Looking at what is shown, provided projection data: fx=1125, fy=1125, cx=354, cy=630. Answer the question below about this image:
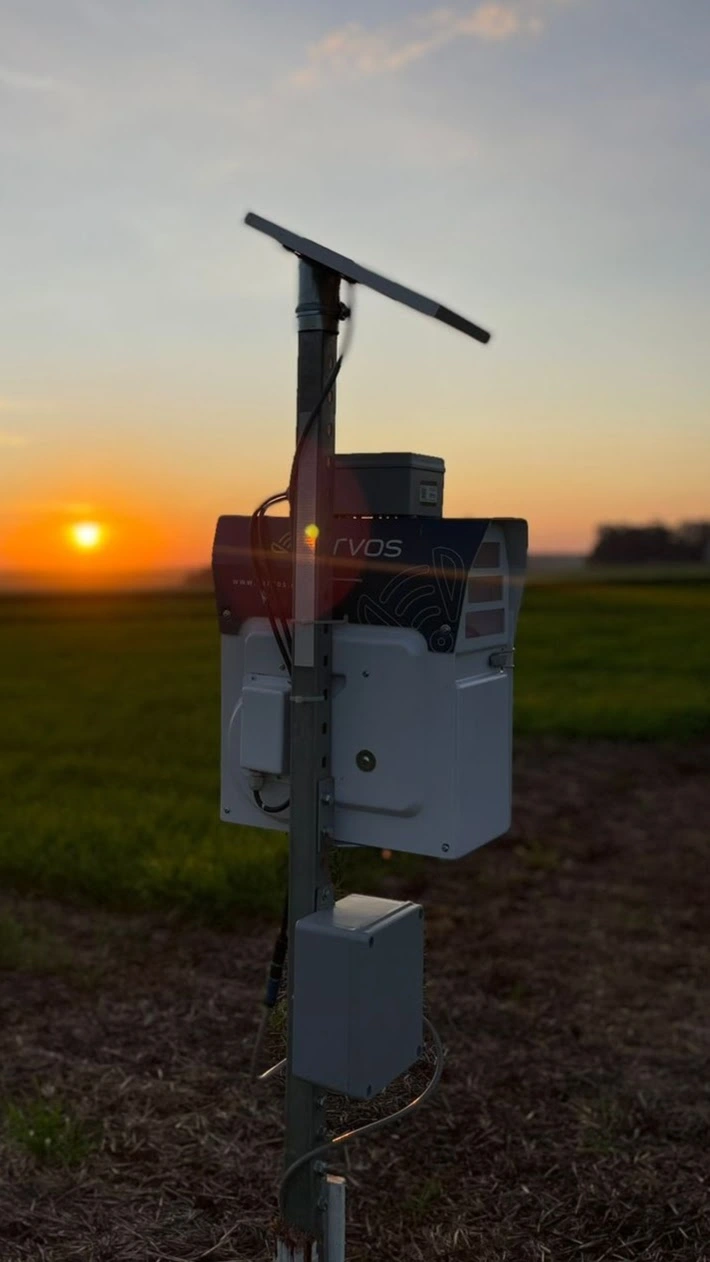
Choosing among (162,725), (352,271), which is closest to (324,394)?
(352,271)

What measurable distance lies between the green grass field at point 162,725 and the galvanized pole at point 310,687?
440 centimetres

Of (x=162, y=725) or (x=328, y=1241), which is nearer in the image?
(x=328, y=1241)

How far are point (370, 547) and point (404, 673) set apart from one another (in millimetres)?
400

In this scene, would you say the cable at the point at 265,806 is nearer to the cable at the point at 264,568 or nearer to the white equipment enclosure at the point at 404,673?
the white equipment enclosure at the point at 404,673

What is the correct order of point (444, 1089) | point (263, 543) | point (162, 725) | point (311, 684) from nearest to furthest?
point (311, 684) → point (263, 543) → point (444, 1089) → point (162, 725)

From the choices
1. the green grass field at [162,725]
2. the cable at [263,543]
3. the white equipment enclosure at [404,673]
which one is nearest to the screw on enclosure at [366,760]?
the white equipment enclosure at [404,673]

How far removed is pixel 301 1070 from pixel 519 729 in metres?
12.2

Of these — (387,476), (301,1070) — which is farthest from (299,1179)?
(387,476)

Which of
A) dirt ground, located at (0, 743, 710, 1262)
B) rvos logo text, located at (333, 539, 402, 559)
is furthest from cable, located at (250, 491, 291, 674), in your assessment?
dirt ground, located at (0, 743, 710, 1262)

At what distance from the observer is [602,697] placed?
17484 millimetres

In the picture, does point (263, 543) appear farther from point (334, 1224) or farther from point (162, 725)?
point (162, 725)

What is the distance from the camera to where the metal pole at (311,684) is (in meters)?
3.33

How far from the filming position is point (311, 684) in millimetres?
3393

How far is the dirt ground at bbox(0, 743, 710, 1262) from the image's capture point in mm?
4395
